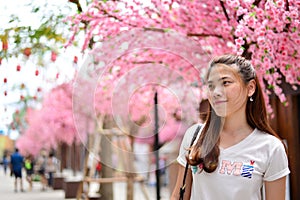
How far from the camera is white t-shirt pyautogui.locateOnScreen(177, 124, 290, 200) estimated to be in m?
2.62

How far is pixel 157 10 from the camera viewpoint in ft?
27.8

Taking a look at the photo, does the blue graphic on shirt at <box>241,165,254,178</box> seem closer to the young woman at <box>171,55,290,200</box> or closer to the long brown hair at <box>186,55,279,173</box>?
the young woman at <box>171,55,290,200</box>

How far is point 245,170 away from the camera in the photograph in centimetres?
263

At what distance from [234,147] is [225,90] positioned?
26 centimetres

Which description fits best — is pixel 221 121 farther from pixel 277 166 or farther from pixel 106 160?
pixel 106 160

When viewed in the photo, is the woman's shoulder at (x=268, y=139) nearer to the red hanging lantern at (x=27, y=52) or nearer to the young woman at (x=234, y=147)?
the young woman at (x=234, y=147)

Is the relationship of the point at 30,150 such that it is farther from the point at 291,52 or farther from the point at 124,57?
the point at 291,52

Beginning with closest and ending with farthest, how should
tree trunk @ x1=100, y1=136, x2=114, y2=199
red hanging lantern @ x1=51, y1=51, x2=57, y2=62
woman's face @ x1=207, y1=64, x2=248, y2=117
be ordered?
woman's face @ x1=207, y1=64, x2=248, y2=117 < red hanging lantern @ x1=51, y1=51, x2=57, y2=62 < tree trunk @ x1=100, y1=136, x2=114, y2=199

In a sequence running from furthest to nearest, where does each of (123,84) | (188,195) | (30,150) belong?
(30,150), (123,84), (188,195)

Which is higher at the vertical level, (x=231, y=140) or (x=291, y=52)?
(x=291, y=52)

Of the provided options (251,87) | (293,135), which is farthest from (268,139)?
(293,135)

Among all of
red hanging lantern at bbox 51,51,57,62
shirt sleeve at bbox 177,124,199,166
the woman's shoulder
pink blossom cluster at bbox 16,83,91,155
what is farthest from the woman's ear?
pink blossom cluster at bbox 16,83,91,155

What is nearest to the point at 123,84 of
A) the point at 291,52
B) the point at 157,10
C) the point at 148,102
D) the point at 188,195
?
the point at 148,102

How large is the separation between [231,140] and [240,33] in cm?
338
